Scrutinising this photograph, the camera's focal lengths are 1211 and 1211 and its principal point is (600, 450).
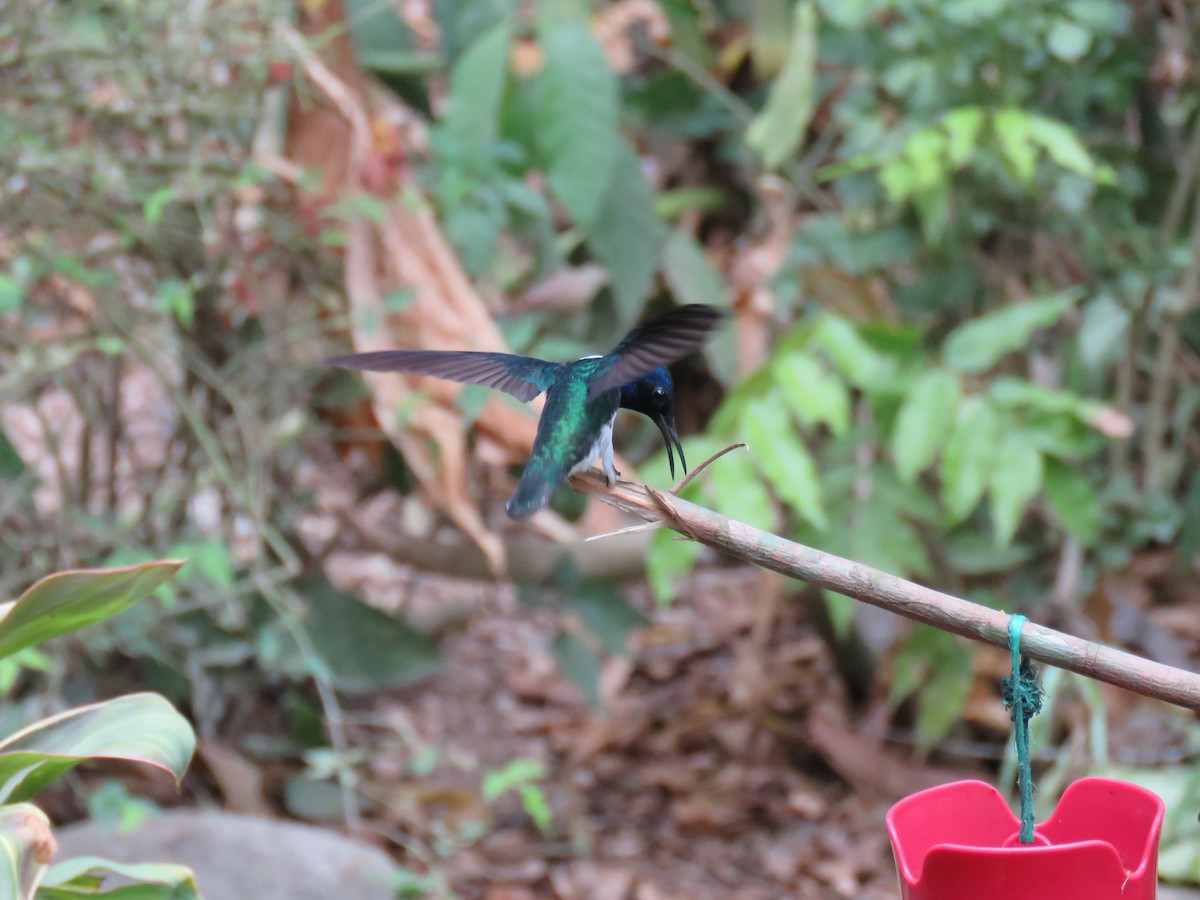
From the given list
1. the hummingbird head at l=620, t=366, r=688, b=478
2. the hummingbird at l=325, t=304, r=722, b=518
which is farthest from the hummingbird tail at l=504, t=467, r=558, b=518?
the hummingbird head at l=620, t=366, r=688, b=478

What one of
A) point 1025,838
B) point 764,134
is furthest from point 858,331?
point 1025,838

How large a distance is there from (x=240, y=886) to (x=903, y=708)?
2.21 meters

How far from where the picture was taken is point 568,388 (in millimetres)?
1772

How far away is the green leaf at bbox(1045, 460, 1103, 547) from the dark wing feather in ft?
5.55

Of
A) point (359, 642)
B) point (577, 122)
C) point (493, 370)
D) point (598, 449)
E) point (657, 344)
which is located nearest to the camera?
point (657, 344)

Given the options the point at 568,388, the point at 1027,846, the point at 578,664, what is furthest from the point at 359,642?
the point at 1027,846

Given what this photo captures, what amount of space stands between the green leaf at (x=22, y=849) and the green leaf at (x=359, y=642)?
7.61 feet

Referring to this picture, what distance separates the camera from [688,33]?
155 inches

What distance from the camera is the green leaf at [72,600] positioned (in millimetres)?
1312

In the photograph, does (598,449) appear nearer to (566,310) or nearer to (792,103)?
(792,103)

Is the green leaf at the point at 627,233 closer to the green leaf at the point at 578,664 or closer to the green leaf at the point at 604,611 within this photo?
the green leaf at the point at 604,611

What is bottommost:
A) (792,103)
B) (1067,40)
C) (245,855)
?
(245,855)

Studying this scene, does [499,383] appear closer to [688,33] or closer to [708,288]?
[708,288]

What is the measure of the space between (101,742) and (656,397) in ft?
2.60
